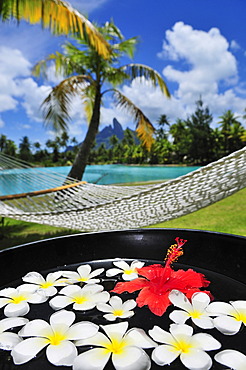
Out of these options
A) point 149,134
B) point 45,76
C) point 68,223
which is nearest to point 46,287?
point 68,223

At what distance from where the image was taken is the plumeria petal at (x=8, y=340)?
0.29 metres

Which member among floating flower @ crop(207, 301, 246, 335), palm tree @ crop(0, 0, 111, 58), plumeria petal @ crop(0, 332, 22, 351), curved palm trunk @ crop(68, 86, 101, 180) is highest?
palm tree @ crop(0, 0, 111, 58)

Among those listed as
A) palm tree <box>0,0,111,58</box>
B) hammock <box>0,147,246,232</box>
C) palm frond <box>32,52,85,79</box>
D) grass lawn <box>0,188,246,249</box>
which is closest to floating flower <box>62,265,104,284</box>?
hammock <box>0,147,246,232</box>

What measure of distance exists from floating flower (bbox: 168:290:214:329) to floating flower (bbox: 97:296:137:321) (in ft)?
0.16

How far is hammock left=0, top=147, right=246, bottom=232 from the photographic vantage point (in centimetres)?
125

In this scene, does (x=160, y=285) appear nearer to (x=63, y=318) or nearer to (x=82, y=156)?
(x=63, y=318)

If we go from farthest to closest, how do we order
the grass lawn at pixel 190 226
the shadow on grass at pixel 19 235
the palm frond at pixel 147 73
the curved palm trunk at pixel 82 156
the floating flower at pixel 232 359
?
1. the palm frond at pixel 147 73
2. the curved palm trunk at pixel 82 156
3. the grass lawn at pixel 190 226
4. the shadow on grass at pixel 19 235
5. the floating flower at pixel 232 359

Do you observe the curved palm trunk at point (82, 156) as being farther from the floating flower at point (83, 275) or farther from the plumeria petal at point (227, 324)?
the plumeria petal at point (227, 324)

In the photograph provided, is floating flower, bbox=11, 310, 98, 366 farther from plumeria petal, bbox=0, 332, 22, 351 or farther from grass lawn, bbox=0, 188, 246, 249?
grass lawn, bbox=0, 188, 246, 249

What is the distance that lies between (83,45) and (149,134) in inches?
67.2

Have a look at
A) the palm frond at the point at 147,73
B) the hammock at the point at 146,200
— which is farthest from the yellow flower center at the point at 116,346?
the palm frond at the point at 147,73

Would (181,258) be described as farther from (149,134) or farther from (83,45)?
(83,45)

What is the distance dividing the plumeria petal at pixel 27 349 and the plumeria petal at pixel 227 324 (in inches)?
7.3

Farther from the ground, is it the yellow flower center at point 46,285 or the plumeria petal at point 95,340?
the yellow flower center at point 46,285
